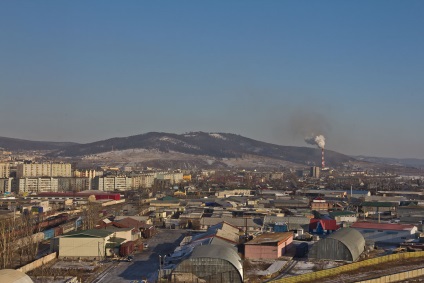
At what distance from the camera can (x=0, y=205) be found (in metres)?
22.8

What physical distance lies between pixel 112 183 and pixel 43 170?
930 cm

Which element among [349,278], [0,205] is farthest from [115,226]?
[0,205]

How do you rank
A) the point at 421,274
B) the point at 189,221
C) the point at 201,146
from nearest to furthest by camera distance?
the point at 421,274
the point at 189,221
the point at 201,146

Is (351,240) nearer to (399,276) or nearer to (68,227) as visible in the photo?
(399,276)

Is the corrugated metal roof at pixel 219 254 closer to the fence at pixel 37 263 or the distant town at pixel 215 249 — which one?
the distant town at pixel 215 249

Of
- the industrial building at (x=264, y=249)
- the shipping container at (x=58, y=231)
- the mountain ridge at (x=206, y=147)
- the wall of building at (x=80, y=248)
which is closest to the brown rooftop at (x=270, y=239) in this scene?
the industrial building at (x=264, y=249)

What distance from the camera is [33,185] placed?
33.1 metres

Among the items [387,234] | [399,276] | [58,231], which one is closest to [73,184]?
[58,231]

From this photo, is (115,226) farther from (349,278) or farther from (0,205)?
(0,205)

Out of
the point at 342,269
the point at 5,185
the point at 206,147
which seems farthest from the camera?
the point at 206,147

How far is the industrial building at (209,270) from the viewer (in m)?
8.55

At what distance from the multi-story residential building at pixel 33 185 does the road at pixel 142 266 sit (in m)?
21.3

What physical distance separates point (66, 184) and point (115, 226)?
22090mm

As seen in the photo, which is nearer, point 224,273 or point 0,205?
point 224,273
